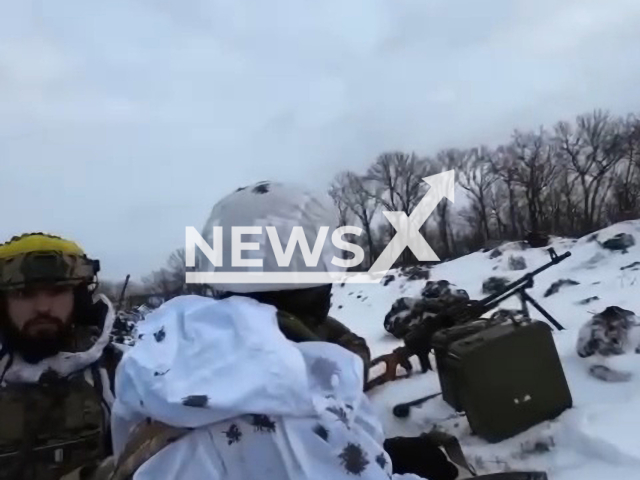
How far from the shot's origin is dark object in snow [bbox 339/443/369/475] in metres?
1.33

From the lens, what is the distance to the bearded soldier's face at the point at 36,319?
8.49 feet

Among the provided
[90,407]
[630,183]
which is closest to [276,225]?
[90,407]

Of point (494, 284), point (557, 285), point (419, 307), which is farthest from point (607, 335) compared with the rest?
point (494, 284)

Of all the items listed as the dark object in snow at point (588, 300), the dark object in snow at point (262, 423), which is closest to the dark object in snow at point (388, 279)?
the dark object in snow at point (588, 300)

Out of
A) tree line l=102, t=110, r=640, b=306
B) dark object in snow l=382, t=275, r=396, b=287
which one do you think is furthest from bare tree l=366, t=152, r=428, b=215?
dark object in snow l=382, t=275, r=396, b=287

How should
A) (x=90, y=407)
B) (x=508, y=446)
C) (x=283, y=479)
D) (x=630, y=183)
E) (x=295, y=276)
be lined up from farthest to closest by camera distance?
(x=630, y=183)
(x=508, y=446)
(x=90, y=407)
(x=295, y=276)
(x=283, y=479)

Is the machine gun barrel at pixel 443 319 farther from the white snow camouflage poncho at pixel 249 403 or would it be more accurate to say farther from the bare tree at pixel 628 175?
the bare tree at pixel 628 175

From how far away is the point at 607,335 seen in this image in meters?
5.26

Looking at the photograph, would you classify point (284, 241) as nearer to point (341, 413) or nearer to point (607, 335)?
point (341, 413)

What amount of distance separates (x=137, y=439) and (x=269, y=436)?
0.91ft

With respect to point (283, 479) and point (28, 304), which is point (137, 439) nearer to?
point (283, 479)

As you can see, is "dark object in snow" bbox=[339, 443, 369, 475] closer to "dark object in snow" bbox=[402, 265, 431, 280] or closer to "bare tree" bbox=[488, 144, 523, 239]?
"dark object in snow" bbox=[402, 265, 431, 280]

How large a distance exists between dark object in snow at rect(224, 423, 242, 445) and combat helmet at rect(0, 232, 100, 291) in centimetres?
152

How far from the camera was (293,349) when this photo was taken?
1352 mm
